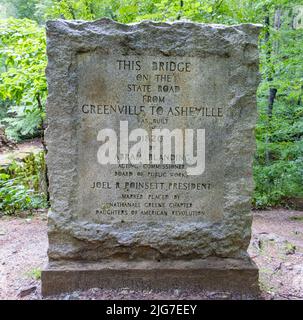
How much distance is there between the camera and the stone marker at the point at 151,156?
3326mm

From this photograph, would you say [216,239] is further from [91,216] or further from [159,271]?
[91,216]

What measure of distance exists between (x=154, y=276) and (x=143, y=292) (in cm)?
18

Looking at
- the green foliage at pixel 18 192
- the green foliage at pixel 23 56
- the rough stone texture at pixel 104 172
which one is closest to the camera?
the rough stone texture at pixel 104 172

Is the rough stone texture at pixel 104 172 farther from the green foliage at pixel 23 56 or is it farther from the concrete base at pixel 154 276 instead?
the green foliage at pixel 23 56

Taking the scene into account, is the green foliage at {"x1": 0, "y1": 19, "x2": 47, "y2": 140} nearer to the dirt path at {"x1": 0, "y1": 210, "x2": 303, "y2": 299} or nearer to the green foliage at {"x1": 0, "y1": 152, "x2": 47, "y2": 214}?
the green foliage at {"x1": 0, "y1": 152, "x2": 47, "y2": 214}

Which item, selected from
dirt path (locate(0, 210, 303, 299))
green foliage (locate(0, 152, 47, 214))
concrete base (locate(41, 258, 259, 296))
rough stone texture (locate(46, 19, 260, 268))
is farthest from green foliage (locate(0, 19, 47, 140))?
concrete base (locate(41, 258, 259, 296))

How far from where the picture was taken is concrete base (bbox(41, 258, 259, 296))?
3.37m

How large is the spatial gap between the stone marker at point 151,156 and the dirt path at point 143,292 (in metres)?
0.12

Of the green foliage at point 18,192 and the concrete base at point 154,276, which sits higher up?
the green foliage at point 18,192

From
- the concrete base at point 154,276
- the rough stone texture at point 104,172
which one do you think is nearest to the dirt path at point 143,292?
the concrete base at point 154,276

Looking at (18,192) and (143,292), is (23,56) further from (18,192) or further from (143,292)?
(143,292)

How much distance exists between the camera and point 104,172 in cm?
345

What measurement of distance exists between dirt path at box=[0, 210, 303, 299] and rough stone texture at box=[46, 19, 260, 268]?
0.36m

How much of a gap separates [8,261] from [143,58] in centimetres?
287
